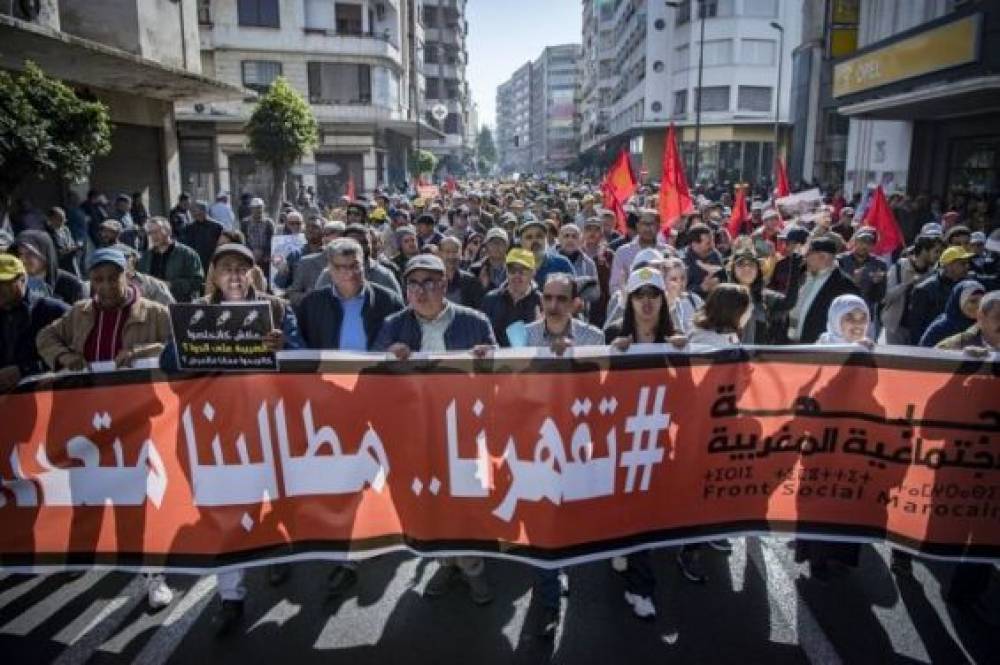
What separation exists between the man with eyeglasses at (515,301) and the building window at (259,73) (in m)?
37.2

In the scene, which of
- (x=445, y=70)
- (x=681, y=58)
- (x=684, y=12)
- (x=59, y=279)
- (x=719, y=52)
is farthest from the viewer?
(x=445, y=70)

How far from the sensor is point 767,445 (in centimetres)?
405

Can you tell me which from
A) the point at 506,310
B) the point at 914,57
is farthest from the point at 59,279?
the point at 914,57

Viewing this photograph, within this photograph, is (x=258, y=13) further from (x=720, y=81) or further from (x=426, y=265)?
(x=426, y=265)

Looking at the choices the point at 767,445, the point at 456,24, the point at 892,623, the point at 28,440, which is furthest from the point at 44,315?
the point at 456,24

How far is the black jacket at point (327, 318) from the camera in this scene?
16.7ft

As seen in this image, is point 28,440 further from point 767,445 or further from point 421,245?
point 421,245

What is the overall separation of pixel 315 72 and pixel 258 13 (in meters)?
3.87

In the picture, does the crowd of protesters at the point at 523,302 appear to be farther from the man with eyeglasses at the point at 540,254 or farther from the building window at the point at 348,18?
the building window at the point at 348,18

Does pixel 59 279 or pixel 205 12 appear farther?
pixel 205 12

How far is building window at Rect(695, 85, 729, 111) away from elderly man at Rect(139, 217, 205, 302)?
5204 cm

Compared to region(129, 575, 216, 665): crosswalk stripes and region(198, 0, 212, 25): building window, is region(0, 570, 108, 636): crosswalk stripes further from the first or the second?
region(198, 0, 212, 25): building window

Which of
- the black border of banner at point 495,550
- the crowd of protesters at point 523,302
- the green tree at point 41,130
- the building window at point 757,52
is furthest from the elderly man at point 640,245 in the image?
the building window at point 757,52

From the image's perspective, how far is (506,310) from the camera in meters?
5.80
